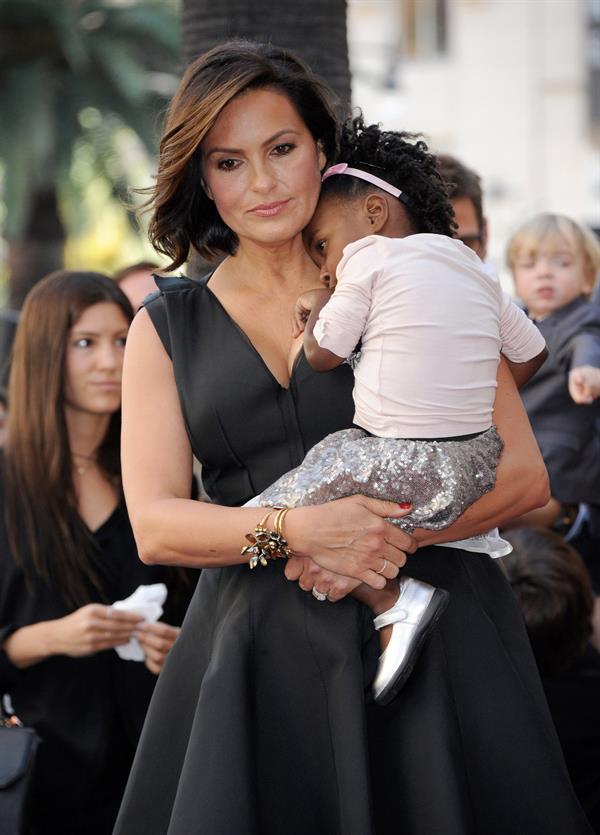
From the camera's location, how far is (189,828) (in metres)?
2.60

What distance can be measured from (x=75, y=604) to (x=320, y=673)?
1.54 metres

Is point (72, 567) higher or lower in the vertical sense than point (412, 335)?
lower

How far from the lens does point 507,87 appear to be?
76.5ft

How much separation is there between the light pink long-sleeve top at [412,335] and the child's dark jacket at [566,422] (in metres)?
2.27

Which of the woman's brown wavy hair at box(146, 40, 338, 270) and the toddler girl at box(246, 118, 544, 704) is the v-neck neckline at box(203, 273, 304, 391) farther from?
the woman's brown wavy hair at box(146, 40, 338, 270)

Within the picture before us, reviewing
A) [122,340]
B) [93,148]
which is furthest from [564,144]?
[122,340]

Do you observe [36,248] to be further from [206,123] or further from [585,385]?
[206,123]

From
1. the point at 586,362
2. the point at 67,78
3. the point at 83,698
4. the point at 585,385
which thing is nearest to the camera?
the point at 83,698

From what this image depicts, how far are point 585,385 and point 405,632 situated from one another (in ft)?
7.10

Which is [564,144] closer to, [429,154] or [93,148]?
[93,148]

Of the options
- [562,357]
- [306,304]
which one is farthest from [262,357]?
[562,357]

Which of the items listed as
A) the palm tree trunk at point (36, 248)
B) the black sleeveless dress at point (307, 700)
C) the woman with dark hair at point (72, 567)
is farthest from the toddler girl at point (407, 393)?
the palm tree trunk at point (36, 248)

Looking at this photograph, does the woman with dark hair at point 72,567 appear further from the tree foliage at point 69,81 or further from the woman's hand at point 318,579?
the tree foliage at point 69,81

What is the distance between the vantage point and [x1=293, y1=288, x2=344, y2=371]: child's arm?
8.93 ft
